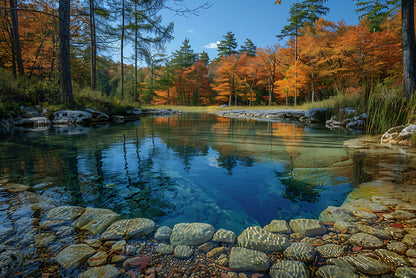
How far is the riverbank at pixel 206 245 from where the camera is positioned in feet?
3.93

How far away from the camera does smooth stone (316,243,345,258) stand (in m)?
1.32

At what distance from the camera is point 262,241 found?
4.83 ft

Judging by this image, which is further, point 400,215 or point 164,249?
point 400,215

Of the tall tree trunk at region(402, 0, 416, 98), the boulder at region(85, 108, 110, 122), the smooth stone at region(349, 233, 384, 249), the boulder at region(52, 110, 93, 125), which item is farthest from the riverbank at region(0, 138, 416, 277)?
the boulder at region(85, 108, 110, 122)

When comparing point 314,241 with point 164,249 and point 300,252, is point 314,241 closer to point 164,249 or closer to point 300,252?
point 300,252

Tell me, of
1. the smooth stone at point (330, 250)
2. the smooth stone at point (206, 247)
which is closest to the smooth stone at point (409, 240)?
the smooth stone at point (330, 250)

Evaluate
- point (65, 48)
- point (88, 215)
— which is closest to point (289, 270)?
point (88, 215)

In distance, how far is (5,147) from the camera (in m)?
4.45

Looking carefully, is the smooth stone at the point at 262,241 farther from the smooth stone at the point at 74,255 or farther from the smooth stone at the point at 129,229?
the smooth stone at the point at 74,255

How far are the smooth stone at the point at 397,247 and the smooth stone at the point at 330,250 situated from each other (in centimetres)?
29

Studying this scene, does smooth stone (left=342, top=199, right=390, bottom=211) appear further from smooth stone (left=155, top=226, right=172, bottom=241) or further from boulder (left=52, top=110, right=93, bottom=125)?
boulder (left=52, top=110, right=93, bottom=125)

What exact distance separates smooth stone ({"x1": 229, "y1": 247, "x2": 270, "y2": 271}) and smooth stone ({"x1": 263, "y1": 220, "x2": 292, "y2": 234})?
330 millimetres

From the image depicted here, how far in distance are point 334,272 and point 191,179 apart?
1.93 m

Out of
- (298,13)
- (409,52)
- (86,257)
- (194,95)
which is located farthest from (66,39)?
(194,95)
